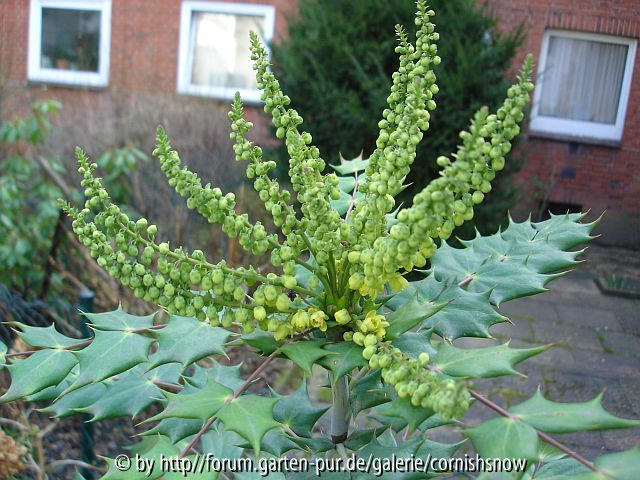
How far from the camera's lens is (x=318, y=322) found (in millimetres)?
1082

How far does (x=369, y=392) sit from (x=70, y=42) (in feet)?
33.3

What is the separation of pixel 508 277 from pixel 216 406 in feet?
2.00

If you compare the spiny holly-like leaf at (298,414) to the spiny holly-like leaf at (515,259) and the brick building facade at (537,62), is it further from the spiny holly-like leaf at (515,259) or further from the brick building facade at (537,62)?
the brick building facade at (537,62)

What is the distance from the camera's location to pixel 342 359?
1.04m

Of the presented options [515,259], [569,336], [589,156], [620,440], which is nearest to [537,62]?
[589,156]

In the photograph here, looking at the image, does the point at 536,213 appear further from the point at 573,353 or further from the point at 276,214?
the point at 276,214

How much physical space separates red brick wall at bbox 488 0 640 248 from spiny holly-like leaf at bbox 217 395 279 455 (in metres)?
6.29

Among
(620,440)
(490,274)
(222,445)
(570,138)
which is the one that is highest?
(570,138)

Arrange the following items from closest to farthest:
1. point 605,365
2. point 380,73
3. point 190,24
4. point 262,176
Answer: point 262,176
point 605,365
point 380,73
point 190,24

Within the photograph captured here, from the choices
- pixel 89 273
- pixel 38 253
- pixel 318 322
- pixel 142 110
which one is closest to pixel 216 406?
pixel 318 322

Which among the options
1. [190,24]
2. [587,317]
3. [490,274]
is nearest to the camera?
[490,274]

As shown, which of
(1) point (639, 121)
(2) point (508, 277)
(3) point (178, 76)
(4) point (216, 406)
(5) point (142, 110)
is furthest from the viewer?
(3) point (178, 76)

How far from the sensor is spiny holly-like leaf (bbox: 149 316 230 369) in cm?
104

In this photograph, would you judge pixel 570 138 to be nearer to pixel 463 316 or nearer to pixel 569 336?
pixel 569 336
